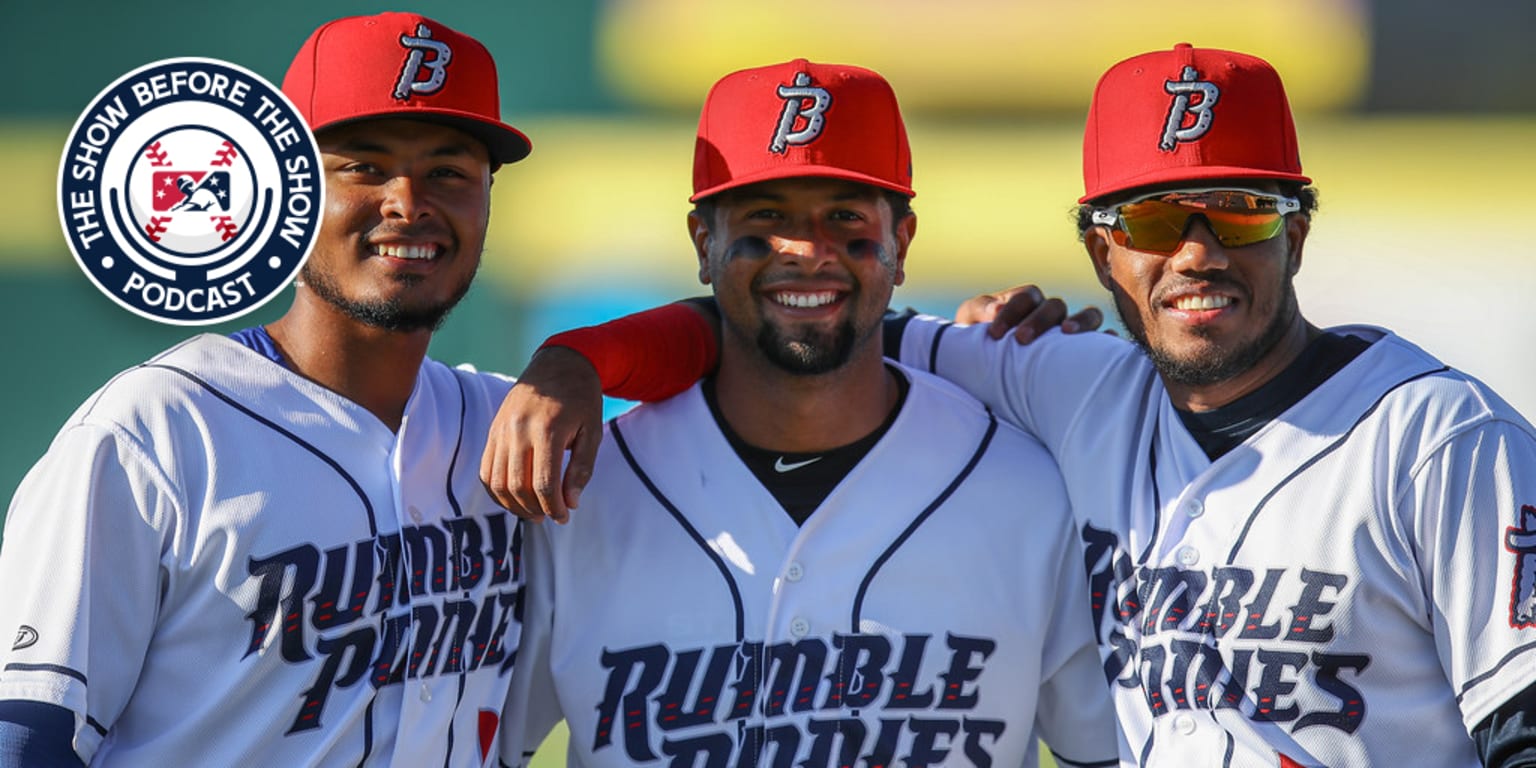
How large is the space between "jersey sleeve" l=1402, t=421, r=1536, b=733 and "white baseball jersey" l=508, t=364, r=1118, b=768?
24.1 inches

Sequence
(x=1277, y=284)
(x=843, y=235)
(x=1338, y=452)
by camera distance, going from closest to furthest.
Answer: (x=1338, y=452), (x=1277, y=284), (x=843, y=235)

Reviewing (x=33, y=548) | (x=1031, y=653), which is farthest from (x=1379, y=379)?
(x=33, y=548)

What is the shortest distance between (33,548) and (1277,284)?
6.61 feet

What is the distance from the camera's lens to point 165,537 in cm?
227

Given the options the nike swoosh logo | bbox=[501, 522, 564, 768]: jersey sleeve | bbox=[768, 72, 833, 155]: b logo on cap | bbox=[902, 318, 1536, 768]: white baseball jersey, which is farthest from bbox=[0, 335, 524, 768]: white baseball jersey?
bbox=[902, 318, 1536, 768]: white baseball jersey

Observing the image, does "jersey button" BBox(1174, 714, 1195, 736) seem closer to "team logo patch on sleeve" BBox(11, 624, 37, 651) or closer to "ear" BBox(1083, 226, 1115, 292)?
"ear" BBox(1083, 226, 1115, 292)

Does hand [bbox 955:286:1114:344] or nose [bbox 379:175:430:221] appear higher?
nose [bbox 379:175:430:221]

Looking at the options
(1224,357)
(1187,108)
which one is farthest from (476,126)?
(1224,357)

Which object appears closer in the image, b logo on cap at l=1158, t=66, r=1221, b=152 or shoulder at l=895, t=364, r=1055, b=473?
b logo on cap at l=1158, t=66, r=1221, b=152

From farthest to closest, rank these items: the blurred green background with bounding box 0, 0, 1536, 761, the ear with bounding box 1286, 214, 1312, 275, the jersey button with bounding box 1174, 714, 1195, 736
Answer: the blurred green background with bounding box 0, 0, 1536, 761 < the ear with bounding box 1286, 214, 1312, 275 < the jersey button with bounding box 1174, 714, 1195, 736

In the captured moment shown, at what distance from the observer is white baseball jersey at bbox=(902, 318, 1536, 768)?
222cm

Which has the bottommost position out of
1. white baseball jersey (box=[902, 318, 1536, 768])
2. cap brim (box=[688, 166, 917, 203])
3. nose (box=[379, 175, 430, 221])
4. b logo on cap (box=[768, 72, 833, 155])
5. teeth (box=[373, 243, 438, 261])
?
white baseball jersey (box=[902, 318, 1536, 768])

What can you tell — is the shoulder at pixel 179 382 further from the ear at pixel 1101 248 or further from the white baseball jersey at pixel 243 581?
the ear at pixel 1101 248

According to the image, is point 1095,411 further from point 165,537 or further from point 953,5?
point 953,5
